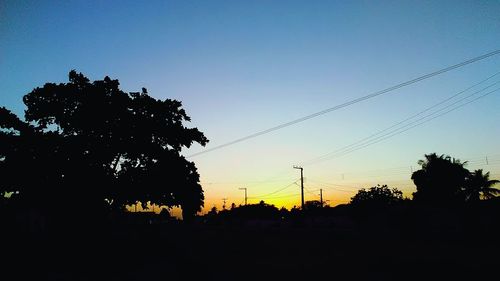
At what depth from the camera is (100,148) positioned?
21.7m

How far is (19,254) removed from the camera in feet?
52.2

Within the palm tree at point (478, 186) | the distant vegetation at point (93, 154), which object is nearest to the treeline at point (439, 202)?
the palm tree at point (478, 186)

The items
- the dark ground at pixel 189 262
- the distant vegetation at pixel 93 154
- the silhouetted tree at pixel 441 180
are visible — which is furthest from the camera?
the silhouetted tree at pixel 441 180

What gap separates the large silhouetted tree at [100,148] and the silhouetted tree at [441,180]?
1361 inches

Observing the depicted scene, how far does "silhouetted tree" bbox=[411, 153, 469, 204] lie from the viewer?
44.6 m

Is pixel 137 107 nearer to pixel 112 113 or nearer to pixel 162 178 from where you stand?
pixel 112 113

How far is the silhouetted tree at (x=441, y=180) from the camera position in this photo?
44.6 m

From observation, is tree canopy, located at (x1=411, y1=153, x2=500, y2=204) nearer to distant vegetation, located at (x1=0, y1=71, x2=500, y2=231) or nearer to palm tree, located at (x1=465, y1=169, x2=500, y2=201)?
palm tree, located at (x1=465, y1=169, x2=500, y2=201)

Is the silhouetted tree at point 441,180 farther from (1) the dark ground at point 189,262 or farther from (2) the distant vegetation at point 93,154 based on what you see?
(2) the distant vegetation at point 93,154

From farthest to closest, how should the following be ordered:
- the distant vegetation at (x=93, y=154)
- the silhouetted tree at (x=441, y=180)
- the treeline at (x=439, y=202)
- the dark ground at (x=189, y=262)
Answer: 1. the silhouetted tree at (x=441, y=180)
2. the treeline at (x=439, y=202)
3. the distant vegetation at (x=93, y=154)
4. the dark ground at (x=189, y=262)

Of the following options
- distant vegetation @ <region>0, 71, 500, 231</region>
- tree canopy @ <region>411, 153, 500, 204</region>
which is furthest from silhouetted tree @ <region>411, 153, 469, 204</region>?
distant vegetation @ <region>0, 71, 500, 231</region>

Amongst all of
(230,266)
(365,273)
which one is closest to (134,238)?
(230,266)

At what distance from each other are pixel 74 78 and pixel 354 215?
107ft

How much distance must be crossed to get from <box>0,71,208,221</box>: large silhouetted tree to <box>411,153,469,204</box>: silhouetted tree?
113 ft
